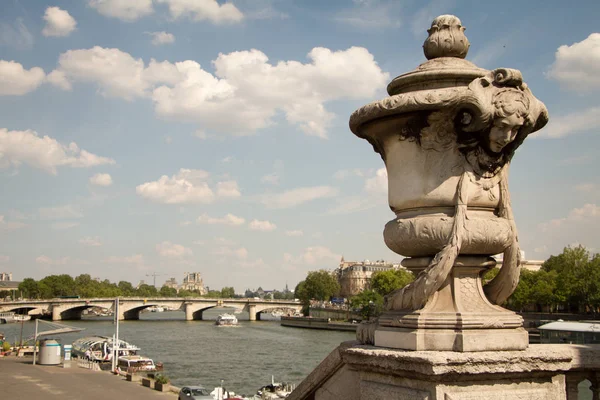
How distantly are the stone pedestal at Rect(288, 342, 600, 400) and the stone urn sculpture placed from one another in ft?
0.62

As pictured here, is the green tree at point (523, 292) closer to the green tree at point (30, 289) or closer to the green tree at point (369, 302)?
the green tree at point (369, 302)

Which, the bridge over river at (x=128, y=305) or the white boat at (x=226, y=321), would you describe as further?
the bridge over river at (x=128, y=305)

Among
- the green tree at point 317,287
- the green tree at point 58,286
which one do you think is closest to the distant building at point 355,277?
the green tree at point 317,287

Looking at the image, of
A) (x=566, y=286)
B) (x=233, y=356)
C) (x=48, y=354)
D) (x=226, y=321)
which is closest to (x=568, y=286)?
(x=566, y=286)

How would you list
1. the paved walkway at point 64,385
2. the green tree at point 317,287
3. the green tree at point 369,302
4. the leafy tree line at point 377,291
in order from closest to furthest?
the paved walkway at point 64,385 < the green tree at point 369,302 < the leafy tree line at point 377,291 < the green tree at point 317,287

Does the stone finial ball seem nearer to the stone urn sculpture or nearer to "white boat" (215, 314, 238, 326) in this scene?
the stone urn sculpture

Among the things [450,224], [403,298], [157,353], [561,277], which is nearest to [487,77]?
[450,224]

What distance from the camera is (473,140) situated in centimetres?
396

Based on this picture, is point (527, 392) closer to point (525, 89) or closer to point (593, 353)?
point (593, 353)

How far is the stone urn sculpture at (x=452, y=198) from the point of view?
3746 millimetres

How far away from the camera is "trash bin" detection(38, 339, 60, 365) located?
29.2 meters

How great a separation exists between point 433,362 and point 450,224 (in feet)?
3.04

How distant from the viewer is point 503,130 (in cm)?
392

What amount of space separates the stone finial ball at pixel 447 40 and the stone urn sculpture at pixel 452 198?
0.14 meters
